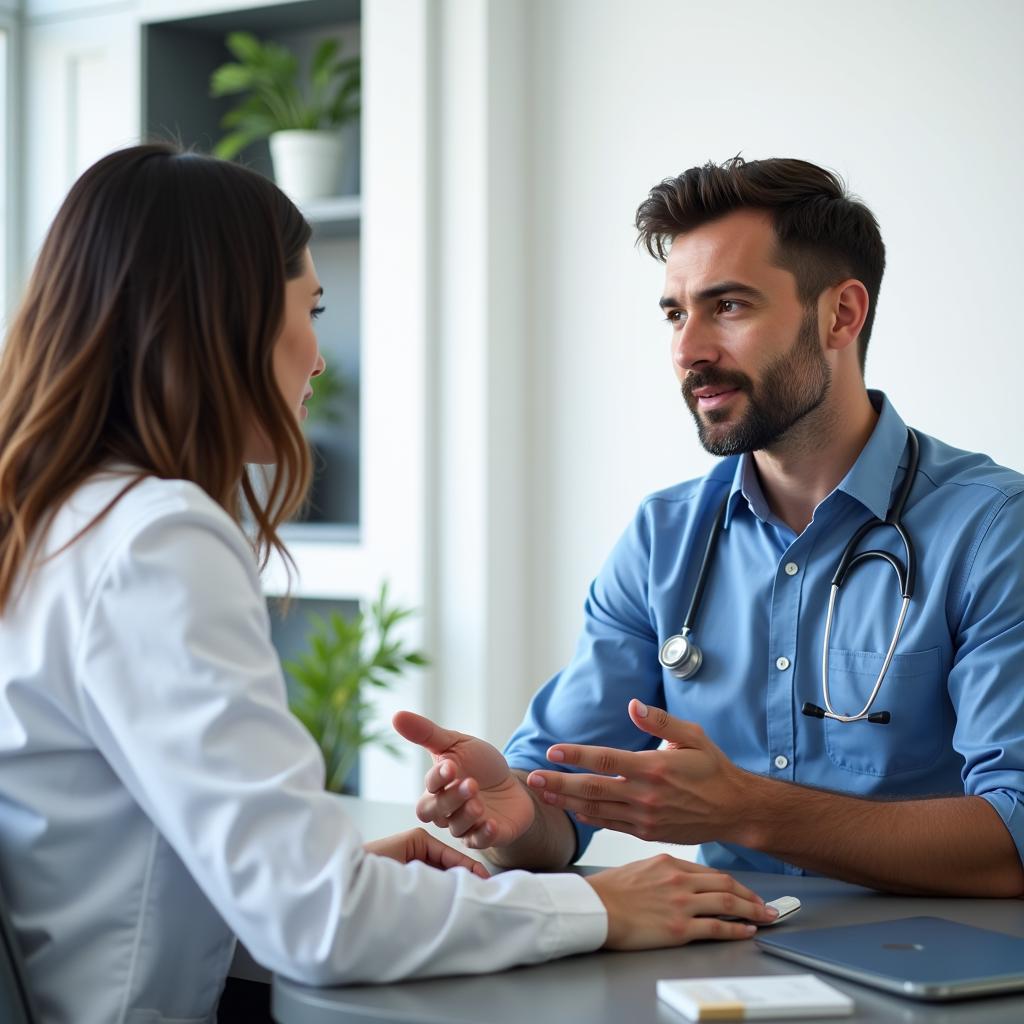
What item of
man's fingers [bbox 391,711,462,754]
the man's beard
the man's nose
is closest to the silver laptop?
man's fingers [bbox 391,711,462,754]

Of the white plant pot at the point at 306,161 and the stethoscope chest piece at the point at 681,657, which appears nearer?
the stethoscope chest piece at the point at 681,657

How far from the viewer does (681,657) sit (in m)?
1.94

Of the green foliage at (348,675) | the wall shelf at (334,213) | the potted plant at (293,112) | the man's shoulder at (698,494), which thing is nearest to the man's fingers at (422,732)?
the man's shoulder at (698,494)

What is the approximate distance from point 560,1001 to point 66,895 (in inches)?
17.1

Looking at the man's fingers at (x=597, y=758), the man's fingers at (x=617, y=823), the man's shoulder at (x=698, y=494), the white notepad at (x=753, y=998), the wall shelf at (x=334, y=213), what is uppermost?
the wall shelf at (x=334, y=213)

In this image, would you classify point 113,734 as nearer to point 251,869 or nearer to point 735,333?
point 251,869

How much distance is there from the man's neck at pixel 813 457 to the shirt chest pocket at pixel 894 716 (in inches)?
11.0

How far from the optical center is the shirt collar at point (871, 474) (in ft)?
6.23

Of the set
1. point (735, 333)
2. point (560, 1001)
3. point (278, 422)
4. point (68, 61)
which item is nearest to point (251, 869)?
point (560, 1001)

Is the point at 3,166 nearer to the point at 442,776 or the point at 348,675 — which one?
the point at 348,675

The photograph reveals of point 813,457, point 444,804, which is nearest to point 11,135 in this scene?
point 813,457

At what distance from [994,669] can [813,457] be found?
481 millimetres

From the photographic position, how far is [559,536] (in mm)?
3627

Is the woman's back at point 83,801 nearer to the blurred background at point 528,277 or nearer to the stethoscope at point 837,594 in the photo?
the stethoscope at point 837,594
